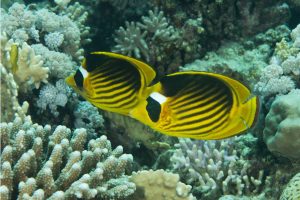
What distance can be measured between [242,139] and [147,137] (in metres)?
1.12

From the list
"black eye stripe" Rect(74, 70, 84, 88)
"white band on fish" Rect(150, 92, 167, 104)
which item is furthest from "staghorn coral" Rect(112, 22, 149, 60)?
"white band on fish" Rect(150, 92, 167, 104)

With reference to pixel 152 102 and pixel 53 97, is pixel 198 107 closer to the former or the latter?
pixel 152 102

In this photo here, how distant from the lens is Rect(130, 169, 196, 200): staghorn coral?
10.6ft

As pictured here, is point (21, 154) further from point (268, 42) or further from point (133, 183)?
point (268, 42)

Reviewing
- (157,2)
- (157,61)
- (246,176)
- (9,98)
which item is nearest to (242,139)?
(246,176)

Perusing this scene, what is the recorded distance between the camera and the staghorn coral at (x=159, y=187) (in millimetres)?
3234

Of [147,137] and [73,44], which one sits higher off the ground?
[73,44]

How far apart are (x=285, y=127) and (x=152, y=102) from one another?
1683mm

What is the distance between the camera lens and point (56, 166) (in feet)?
9.71

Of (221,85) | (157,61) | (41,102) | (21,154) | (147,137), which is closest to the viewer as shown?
(221,85)

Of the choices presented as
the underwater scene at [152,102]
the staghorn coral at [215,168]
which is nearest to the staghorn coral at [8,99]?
the underwater scene at [152,102]

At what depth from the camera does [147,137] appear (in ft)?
15.2

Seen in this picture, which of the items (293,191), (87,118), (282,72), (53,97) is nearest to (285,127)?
(293,191)

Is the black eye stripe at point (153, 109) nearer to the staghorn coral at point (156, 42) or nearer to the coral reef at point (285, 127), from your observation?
the coral reef at point (285, 127)
